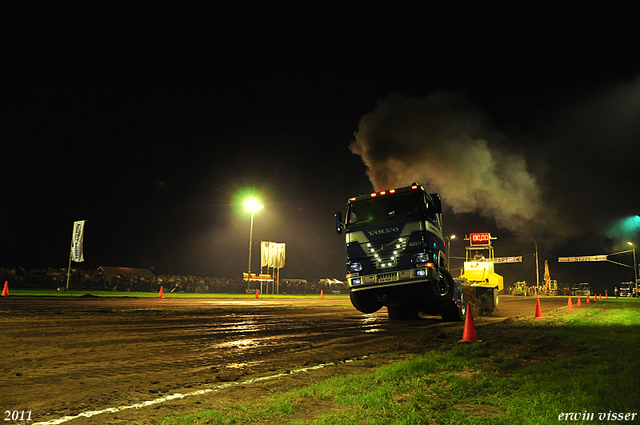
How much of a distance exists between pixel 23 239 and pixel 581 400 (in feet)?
259

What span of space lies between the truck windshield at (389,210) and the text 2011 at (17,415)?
9350mm

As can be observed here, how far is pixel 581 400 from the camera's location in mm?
3834

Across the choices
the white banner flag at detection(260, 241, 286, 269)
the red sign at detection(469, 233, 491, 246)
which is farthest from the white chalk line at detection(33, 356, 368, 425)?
the white banner flag at detection(260, 241, 286, 269)

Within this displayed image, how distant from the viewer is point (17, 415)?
11.5 ft

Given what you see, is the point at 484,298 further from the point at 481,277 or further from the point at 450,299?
the point at 450,299

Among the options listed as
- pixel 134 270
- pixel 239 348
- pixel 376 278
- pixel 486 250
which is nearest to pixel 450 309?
pixel 376 278

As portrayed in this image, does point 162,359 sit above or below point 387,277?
below

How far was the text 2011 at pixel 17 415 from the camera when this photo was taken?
3430 millimetres

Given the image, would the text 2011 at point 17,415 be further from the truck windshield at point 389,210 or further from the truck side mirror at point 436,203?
the truck side mirror at point 436,203

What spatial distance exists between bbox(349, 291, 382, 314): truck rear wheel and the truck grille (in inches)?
49.9

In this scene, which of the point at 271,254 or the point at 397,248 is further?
the point at 271,254

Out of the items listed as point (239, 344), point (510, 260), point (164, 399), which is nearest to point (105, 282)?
point (239, 344)

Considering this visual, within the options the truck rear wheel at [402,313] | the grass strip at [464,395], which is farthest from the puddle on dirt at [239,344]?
the truck rear wheel at [402,313]

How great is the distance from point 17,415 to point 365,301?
10309 mm
